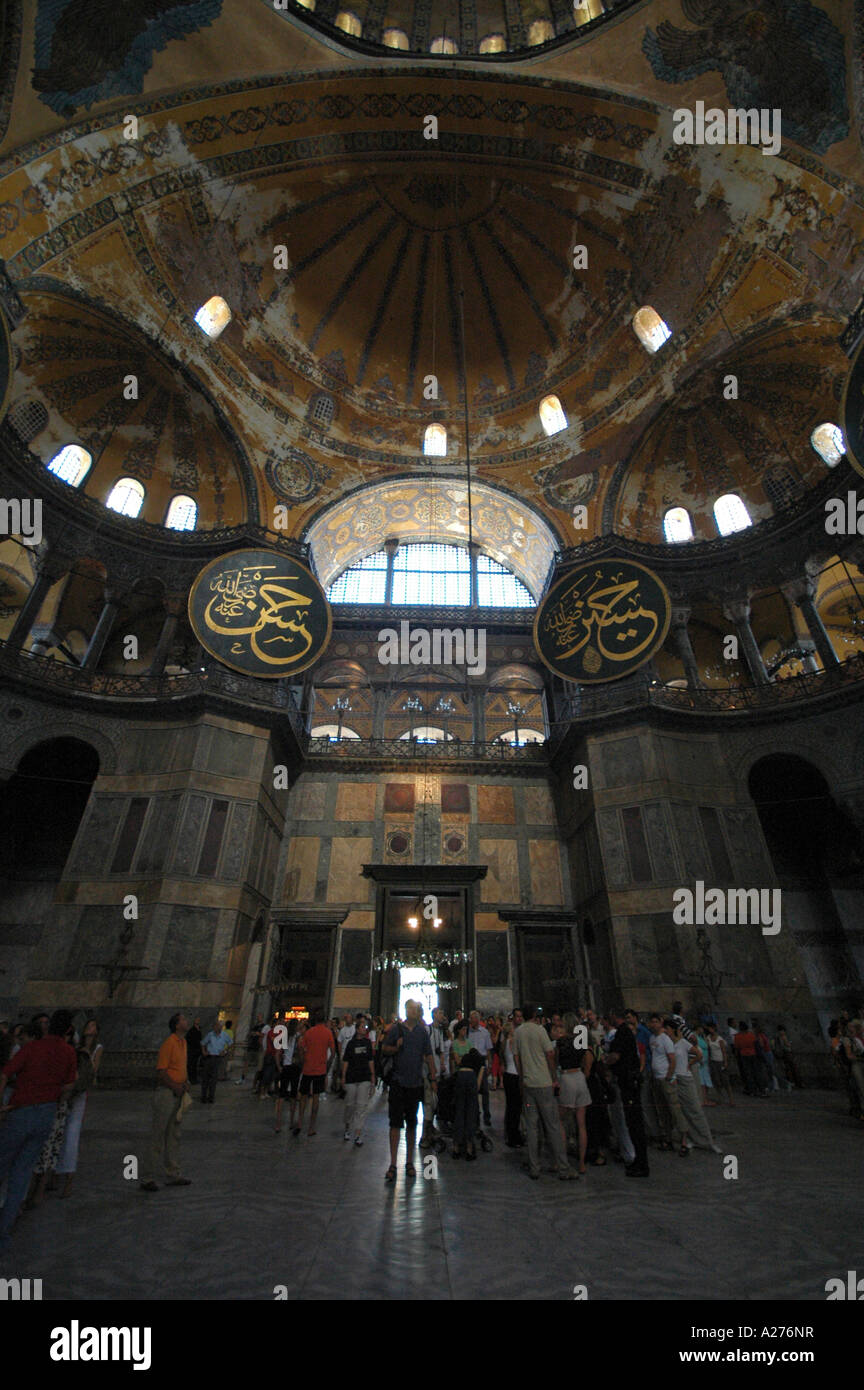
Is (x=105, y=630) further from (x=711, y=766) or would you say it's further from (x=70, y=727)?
(x=711, y=766)

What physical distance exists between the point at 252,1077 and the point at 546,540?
16808mm

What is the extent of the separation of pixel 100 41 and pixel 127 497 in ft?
31.6

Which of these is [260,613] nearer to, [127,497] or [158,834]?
[127,497]

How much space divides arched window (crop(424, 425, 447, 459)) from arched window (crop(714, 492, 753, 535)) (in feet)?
30.4

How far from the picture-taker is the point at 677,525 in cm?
1823

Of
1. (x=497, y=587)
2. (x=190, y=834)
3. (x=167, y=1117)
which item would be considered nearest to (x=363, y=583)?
(x=497, y=587)

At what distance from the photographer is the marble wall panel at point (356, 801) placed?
56.9 feet

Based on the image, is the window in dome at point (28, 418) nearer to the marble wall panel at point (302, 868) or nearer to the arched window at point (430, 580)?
the arched window at point (430, 580)

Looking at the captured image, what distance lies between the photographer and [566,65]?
51.5 feet

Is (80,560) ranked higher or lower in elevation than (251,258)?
lower

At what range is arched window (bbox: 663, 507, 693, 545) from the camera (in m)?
18.0

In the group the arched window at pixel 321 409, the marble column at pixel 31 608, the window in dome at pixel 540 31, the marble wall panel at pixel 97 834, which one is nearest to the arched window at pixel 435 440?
the arched window at pixel 321 409

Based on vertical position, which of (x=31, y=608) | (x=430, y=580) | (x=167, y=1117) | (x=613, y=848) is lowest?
(x=167, y=1117)
